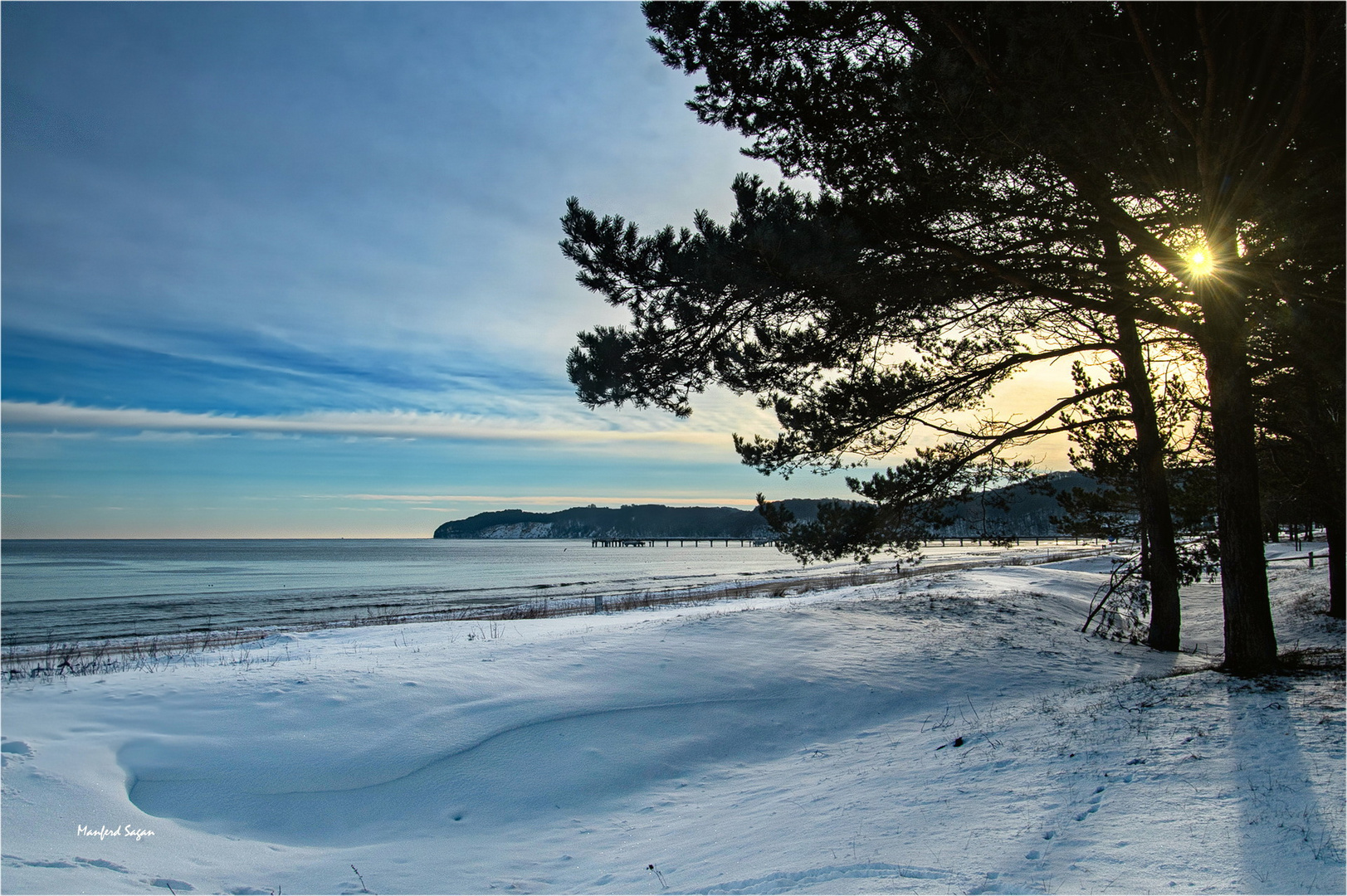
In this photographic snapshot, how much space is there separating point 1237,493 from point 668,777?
7113 mm

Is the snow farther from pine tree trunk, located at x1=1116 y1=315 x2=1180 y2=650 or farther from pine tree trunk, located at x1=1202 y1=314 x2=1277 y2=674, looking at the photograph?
pine tree trunk, located at x1=1116 y1=315 x2=1180 y2=650

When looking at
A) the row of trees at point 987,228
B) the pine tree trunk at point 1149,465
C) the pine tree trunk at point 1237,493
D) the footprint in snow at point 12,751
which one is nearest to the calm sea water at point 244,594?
the footprint in snow at point 12,751

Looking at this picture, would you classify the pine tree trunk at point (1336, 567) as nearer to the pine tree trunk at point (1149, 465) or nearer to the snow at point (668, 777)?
the pine tree trunk at point (1149, 465)

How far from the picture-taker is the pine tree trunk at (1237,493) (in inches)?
310

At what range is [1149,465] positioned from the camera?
36.7ft

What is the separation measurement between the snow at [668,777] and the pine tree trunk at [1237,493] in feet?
2.11

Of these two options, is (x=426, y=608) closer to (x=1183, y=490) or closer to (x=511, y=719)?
(x=511, y=719)

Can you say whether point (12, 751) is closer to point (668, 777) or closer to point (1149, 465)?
point (668, 777)

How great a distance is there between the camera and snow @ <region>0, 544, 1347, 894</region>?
4.02 meters

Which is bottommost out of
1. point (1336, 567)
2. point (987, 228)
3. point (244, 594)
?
point (244, 594)

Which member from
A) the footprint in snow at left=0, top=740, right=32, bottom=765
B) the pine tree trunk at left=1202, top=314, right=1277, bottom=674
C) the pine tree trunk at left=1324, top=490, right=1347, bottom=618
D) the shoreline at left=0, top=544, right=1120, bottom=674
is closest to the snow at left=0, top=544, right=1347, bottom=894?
the footprint in snow at left=0, top=740, right=32, bottom=765

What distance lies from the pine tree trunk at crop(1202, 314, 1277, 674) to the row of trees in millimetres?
27

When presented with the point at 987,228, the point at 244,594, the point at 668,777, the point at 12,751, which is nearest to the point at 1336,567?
the point at 987,228

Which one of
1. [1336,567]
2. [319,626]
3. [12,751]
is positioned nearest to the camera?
[12,751]
